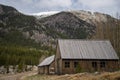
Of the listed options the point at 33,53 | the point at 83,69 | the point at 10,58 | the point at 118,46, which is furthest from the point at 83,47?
the point at 33,53

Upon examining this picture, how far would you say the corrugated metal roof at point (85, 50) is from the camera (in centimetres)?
5436

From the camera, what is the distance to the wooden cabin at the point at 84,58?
53.9 meters

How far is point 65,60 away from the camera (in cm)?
5391

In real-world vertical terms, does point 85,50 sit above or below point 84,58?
above

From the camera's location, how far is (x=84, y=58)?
5384cm

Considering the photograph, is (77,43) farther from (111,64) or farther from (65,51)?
(111,64)

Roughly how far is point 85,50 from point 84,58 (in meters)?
2.82

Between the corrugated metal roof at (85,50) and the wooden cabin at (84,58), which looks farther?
the corrugated metal roof at (85,50)

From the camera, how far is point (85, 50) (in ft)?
184

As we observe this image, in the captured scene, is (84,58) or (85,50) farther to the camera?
(85,50)

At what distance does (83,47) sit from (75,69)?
19.1ft

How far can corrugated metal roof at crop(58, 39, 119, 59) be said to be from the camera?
178 feet

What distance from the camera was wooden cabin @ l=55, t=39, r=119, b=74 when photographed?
53906 millimetres

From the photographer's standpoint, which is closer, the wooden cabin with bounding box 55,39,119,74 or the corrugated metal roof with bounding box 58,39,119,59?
the wooden cabin with bounding box 55,39,119,74
